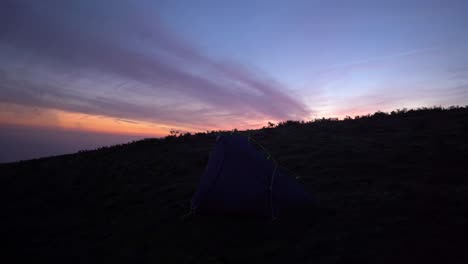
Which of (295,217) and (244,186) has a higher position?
(244,186)

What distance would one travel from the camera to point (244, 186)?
9562mm

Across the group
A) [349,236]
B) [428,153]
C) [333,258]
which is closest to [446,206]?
[349,236]

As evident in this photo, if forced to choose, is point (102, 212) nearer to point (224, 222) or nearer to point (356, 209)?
point (224, 222)

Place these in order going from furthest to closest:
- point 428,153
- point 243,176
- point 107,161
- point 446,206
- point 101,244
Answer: point 107,161 < point 428,153 < point 243,176 < point 101,244 < point 446,206

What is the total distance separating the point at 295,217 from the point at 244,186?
1.66 meters

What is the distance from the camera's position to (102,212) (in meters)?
11.9

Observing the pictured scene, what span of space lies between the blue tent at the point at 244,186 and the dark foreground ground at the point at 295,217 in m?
0.42

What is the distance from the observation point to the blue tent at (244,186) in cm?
943

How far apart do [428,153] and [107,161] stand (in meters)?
18.2

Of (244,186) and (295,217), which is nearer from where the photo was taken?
(295,217)

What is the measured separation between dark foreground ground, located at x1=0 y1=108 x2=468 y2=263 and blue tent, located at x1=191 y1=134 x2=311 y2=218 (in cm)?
42

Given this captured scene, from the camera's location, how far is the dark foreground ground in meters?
7.11

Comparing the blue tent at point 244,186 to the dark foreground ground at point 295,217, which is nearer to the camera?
the dark foreground ground at point 295,217

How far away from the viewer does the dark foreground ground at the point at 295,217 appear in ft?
23.3
